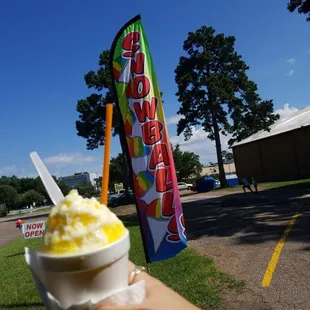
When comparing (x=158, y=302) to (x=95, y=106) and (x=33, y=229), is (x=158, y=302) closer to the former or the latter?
(x=33, y=229)

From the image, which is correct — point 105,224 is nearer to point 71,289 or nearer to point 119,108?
point 71,289

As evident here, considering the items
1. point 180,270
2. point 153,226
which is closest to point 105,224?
point 153,226

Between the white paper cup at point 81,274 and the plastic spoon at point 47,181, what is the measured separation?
362 millimetres

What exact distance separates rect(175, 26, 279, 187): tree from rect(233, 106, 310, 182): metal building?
256 centimetres

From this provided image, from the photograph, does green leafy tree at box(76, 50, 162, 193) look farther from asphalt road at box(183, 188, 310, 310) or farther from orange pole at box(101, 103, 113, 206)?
orange pole at box(101, 103, 113, 206)

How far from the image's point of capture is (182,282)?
6043 millimetres

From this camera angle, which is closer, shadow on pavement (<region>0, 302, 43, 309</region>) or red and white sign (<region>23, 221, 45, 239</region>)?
shadow on pavement (<region>0, 302, 43, 309</region>)

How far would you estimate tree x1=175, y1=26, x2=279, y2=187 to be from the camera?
34.3 meters

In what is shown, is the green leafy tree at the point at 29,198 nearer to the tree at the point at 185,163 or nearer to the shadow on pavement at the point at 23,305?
the tree at the point at 185,163

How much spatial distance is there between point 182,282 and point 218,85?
29.4m

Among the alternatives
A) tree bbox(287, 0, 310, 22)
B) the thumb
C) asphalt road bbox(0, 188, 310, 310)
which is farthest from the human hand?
tree bbox(287, 0, 310, 22)

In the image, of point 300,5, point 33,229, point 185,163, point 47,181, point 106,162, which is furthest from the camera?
point 185,163

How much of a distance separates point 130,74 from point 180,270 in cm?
401

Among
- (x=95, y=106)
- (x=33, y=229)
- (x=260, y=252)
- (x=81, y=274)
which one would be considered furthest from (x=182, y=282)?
(x=95, y=106)
